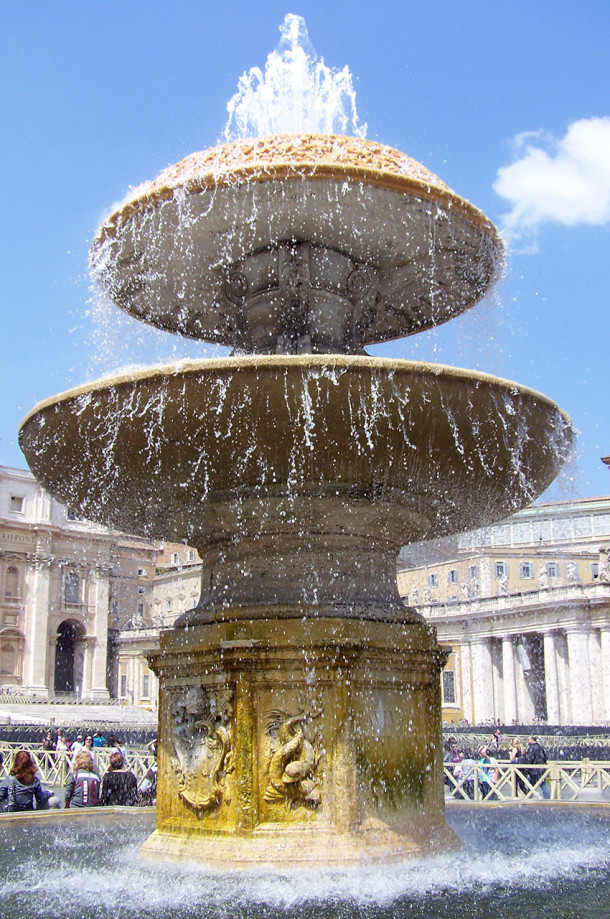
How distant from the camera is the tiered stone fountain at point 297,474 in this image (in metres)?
4.79

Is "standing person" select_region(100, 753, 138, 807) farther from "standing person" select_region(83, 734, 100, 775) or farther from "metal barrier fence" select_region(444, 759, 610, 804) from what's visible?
"metal barrier fence" select_region(444, 759, 610, 804)

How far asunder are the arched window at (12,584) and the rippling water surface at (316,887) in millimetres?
57959

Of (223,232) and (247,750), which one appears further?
(223,232)

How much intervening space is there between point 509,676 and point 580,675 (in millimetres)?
5508

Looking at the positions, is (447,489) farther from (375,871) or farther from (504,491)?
(375,871)

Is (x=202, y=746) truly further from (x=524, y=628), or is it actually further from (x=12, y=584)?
(x=12, y=584)

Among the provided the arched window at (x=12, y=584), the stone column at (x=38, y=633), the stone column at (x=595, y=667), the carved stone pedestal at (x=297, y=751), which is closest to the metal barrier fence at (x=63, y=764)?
the carved stone pedestal at (x=297, y=751)

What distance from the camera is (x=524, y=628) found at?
47844 mm

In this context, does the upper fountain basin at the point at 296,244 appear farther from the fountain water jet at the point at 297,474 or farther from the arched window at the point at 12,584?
the arched window at the point at 12,584

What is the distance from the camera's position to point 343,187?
216 inches

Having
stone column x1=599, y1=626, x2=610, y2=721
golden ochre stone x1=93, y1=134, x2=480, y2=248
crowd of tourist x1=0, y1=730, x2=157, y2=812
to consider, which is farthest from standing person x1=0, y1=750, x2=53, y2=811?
stone column x1=599, y1=626, x2=610, y2=721

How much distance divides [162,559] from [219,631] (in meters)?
80.3

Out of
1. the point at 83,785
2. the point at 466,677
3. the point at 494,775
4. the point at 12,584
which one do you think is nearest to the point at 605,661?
the point at 466,677

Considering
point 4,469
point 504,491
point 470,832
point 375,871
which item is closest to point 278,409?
point 504,491
